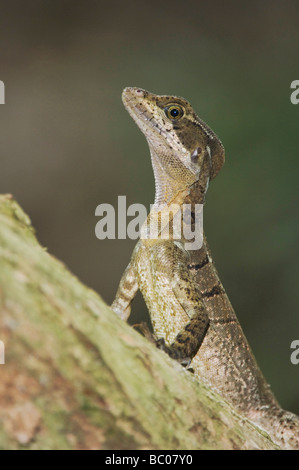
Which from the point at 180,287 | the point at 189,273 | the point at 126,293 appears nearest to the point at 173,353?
the point at 180,287

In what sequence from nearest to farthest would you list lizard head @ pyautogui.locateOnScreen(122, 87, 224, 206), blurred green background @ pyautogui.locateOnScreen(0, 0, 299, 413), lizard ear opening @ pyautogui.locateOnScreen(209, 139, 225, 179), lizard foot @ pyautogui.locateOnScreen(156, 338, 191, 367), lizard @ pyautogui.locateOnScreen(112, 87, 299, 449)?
lizard foot @ pyautogui.locateOnScreen(156, 338, 191, 367)
lizard @ pyautogui.locateOnScreen(112, 87, 299, 449)
lizard head @ pyautogui.locateOnScreen(122, 87, 224, 206)
lizard ear opening @ pyautogui.locateOnScreen(209, 139, 225, 179)
blurred green background @ pyautogui.locateOnScreen(0, 0, 299, 413)

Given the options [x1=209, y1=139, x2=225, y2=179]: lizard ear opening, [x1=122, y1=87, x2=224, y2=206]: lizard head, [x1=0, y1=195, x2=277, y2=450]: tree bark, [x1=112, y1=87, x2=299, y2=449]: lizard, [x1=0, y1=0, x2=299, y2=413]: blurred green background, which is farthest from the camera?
[x1=0, y1=0, x2=299, y2=413]: blurred green background

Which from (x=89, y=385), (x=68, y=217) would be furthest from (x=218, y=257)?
(x=89, y=385)

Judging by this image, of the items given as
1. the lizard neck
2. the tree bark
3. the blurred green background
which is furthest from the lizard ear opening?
the blurred green background

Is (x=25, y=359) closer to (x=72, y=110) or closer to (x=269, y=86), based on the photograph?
(x=269, y=86)

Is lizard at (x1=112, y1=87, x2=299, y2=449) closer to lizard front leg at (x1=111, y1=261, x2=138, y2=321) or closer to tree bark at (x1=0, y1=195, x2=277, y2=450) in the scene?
lizard front leg at (x1=111, y1=261, x2=138, y2=321)

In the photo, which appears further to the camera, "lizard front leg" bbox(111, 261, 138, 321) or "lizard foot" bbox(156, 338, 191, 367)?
"lizard front leg" bbox(111, 261, 138, 321)

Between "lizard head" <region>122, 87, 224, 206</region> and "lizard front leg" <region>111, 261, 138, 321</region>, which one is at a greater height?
"lizard head" <region>122, 87, 224, 206</region>

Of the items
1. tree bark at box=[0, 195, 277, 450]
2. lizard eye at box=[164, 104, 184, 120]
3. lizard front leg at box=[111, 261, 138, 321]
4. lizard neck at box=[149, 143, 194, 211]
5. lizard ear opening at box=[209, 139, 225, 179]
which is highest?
lizard eye at box=[164, 104, 184, 120]
